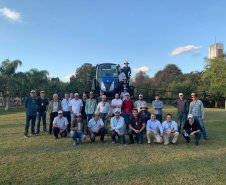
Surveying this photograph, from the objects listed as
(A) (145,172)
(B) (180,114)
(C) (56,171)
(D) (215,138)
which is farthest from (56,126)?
(D) (215,138)

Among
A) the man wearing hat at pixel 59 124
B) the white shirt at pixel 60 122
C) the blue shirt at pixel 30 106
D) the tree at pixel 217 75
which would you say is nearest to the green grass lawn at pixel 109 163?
the man wearing hat at pixel 59 124

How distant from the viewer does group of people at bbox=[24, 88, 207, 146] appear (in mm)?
6570

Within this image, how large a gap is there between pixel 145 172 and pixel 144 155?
1.19 metres

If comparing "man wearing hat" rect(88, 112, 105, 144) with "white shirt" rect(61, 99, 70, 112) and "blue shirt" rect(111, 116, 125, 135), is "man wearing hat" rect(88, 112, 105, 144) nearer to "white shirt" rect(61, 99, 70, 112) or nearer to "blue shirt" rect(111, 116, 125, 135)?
"blue shirt" rect(111, 116, 125, 135)

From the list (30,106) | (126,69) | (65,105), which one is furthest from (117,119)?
(126,69)

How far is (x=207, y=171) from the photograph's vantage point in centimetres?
413

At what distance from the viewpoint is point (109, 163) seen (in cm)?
460

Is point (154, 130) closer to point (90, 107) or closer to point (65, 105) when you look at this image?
point (90, 107)

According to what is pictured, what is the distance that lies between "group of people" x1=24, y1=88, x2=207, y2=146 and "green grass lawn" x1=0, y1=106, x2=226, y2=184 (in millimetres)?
402

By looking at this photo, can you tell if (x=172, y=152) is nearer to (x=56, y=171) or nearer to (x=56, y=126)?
(x=56, y=171)

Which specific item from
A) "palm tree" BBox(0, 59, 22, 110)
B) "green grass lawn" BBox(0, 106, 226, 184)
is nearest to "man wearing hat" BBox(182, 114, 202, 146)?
"green grass lawn" BBox(0, 106, 226, 184)

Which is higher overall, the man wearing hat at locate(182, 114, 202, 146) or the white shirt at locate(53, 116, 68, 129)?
the white shirt at locate(53, 116, 68, 129)

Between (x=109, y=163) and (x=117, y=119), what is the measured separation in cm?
242

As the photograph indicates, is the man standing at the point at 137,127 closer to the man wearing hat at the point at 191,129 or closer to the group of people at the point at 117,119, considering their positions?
the group of people at the point at 117,119
